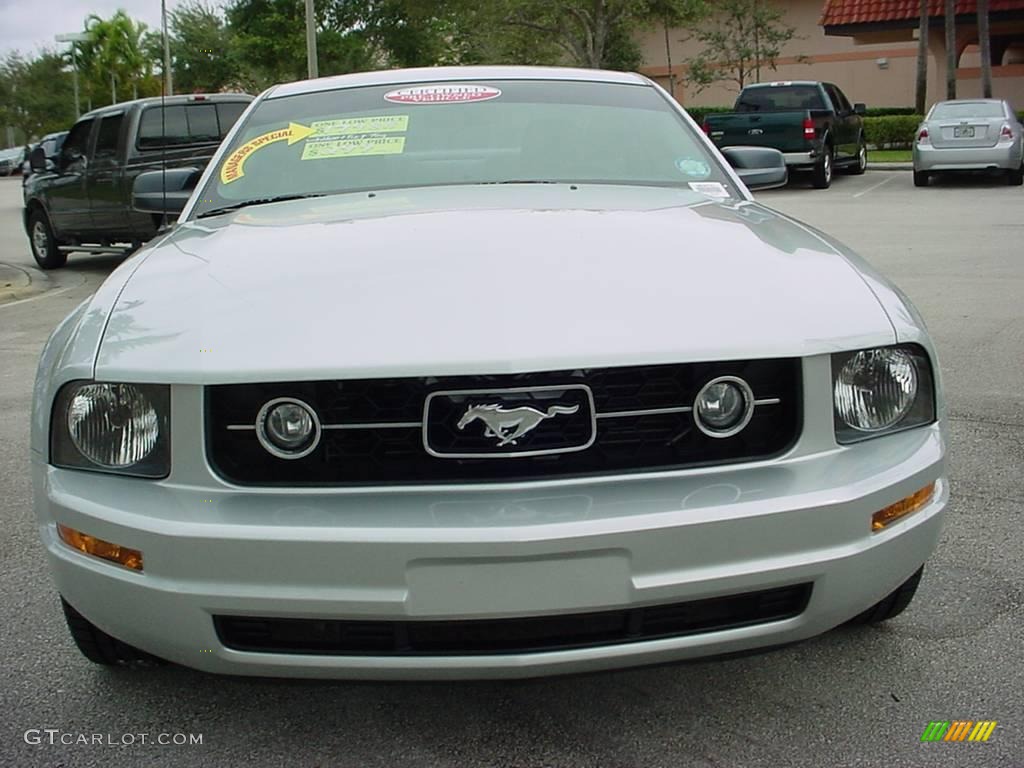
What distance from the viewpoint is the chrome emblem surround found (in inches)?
85.4

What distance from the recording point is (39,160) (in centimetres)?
1281

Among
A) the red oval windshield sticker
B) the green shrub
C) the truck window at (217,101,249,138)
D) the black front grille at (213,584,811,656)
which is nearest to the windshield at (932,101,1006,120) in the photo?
the green shrub

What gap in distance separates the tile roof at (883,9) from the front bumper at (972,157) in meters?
14.1

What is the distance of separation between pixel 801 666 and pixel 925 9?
94.3ft

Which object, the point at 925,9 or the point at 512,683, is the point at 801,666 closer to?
the point at 512,683

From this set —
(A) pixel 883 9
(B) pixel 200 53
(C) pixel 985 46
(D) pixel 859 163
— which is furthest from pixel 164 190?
(B) pixel 200 53

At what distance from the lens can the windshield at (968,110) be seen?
58.9 feet

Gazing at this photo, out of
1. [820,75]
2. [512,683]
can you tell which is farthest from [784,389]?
[820,75]

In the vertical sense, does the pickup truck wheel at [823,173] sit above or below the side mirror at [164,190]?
above

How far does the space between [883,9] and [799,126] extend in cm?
1491

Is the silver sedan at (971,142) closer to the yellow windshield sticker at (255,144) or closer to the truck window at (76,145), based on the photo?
the truck window at (76,145)

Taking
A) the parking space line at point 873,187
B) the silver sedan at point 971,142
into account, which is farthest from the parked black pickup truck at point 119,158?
the silver sedan at point 971,142

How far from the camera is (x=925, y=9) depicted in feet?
92.1

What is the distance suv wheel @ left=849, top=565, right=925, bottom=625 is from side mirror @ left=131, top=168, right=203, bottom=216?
2663 mm
